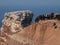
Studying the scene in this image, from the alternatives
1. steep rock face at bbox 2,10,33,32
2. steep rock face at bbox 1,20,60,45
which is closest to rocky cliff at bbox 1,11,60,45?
steep rock face at bbox 1,20,60,45

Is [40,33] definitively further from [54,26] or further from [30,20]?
[30,20]

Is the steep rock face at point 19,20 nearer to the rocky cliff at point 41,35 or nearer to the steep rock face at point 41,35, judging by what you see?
the rocky cliff at point 41,35

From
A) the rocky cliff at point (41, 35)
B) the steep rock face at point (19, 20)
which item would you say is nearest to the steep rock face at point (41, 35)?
the rocky cliff at point (41, 35)

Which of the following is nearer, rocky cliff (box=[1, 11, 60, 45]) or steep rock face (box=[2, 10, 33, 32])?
rocky cliff (box=[1, 11, 60, 45])

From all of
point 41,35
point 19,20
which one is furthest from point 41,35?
point 19,20

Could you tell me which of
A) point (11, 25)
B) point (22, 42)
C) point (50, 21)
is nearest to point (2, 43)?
point (11, 25)

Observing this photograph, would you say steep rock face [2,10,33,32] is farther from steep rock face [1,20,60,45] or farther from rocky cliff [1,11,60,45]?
steep rock face [1,20,60,45]

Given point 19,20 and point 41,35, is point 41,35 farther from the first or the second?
point 19,20

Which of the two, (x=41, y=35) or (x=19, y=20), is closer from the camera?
(x=41, y=35)
